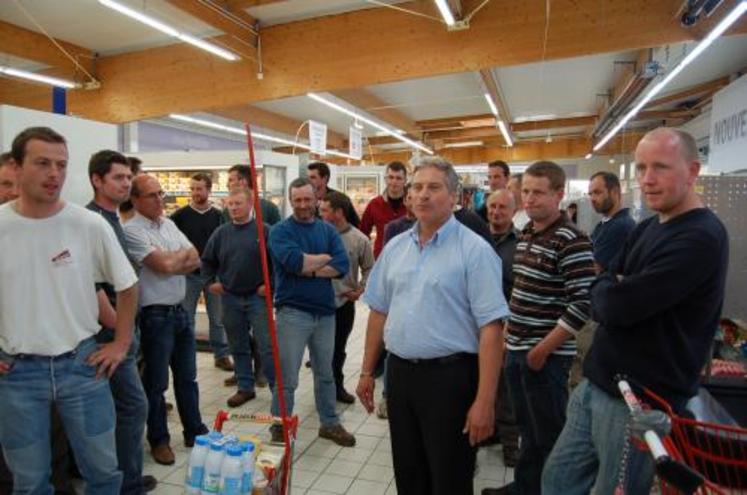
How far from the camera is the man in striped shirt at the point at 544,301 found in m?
2.23

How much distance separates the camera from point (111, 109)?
8.41 meters

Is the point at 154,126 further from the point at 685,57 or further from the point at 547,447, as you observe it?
the point at 547,447

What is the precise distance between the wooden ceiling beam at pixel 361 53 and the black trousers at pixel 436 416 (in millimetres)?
5341

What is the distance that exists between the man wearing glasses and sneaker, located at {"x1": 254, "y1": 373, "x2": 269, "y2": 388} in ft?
4.22

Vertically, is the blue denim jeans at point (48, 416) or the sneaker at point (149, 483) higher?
the blue denim jeans at point (48, 416)

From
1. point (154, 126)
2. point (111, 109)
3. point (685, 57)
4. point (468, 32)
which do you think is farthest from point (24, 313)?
point (154, 126)

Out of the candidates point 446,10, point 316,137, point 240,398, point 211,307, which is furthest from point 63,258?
point 316,137

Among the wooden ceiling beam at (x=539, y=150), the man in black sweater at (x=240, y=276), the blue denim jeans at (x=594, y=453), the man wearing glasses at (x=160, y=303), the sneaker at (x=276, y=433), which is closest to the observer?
the blue denim jeans at (x=594, y=453)

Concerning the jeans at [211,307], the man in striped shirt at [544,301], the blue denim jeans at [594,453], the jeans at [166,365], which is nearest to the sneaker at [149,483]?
the jeans at [166,365]

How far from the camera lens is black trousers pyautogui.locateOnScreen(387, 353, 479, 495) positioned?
1.91 meters

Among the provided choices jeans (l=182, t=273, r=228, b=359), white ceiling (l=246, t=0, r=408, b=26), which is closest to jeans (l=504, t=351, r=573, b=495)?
jeans (l=182, t=273, r=228, b=359)

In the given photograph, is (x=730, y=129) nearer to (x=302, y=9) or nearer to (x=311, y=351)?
(x=302, y=9)

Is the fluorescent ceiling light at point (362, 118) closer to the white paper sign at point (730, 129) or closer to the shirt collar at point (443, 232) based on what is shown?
the white paper sign at point (730, 129)

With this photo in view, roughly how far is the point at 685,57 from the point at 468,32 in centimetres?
241
